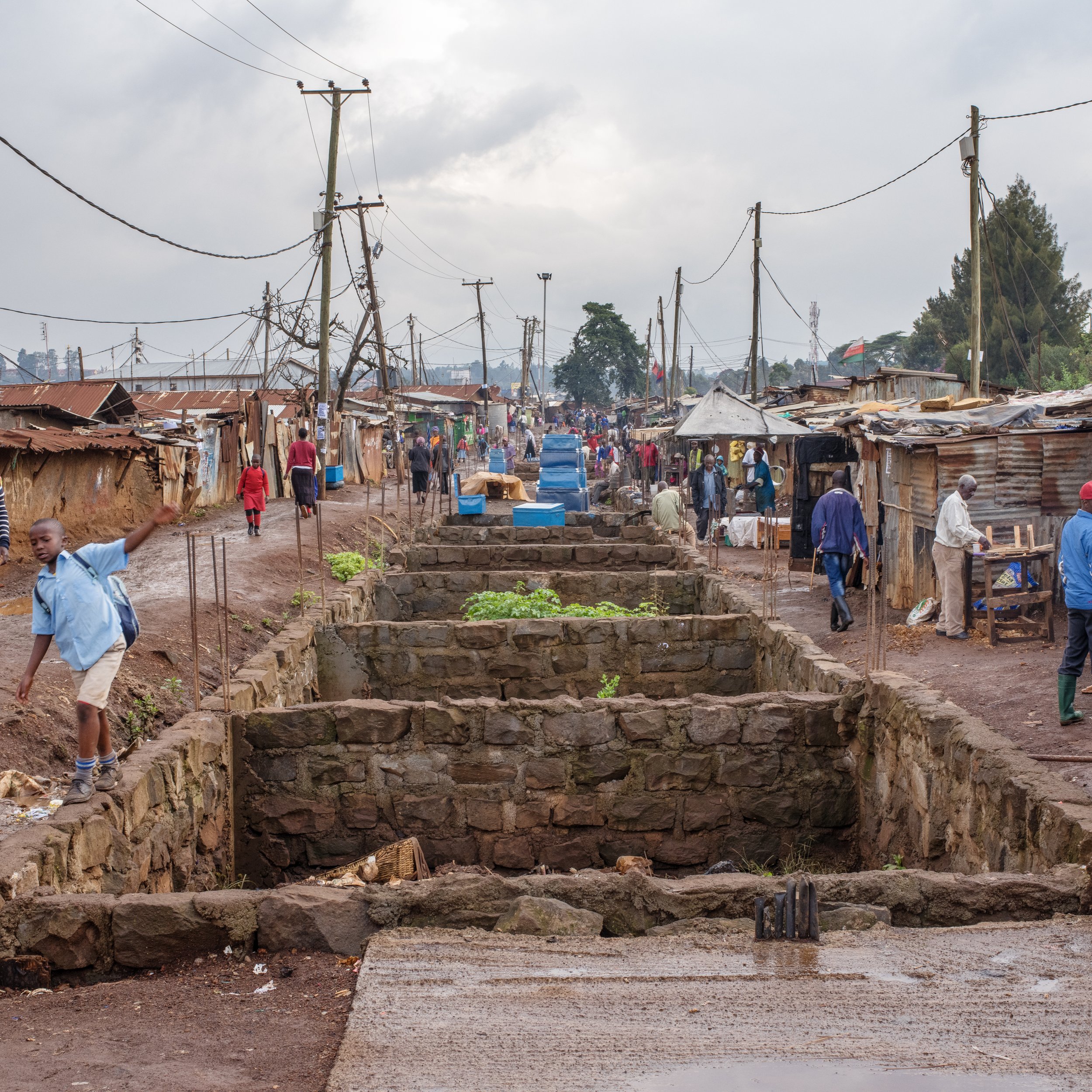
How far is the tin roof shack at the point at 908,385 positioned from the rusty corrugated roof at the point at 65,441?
51.4 feet

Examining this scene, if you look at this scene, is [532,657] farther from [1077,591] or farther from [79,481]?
[79,481]

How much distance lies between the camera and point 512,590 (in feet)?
43.0

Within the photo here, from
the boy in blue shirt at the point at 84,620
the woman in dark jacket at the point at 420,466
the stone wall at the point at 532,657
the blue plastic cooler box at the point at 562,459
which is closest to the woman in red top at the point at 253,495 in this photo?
the stone wall at the point at 532,657

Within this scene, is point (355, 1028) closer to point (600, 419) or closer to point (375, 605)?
point (375, 605)

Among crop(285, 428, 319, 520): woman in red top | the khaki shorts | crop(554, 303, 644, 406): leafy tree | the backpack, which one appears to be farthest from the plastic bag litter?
crop(554, 303, 644, 406): leafy tree

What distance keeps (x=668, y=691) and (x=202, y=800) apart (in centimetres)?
502

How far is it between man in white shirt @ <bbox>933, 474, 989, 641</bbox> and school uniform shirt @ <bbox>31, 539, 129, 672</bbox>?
796 cm

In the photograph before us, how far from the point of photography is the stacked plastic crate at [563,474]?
86.5 ft

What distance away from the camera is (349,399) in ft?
153

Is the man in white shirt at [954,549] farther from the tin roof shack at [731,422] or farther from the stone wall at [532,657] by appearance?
the tin roof shack at [731,422]

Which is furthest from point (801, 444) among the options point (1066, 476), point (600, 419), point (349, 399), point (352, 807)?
Answer: point (600, 419)

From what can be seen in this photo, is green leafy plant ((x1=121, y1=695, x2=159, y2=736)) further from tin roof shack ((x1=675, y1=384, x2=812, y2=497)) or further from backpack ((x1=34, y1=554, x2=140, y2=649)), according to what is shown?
tin roof shack ((x1=675, y1=384, x2=812, y2=497))

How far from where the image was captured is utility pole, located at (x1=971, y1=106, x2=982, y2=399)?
17.7 metres

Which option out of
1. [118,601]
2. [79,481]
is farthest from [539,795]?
[79,481]
